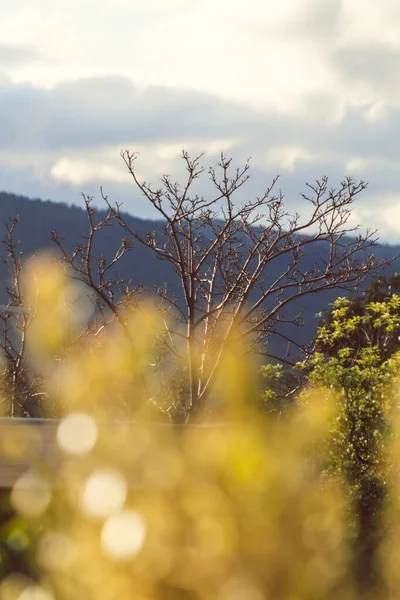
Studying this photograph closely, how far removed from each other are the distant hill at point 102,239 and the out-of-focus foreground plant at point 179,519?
7085 centimetres

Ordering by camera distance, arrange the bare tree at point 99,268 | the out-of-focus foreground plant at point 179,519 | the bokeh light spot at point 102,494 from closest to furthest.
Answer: the out-of-focus foreground plant at point 179,519 < the bokeh light spot at point 102,494 < the bare tree at point 99,268

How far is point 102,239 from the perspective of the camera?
312ft

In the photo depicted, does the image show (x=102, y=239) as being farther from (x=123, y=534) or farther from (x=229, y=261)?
(x=123, y=534)

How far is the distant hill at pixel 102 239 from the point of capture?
85.8 metres

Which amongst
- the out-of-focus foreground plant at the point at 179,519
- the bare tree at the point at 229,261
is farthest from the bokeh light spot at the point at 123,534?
the bare tree at the point at 229,261

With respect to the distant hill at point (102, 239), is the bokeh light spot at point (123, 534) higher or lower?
lower

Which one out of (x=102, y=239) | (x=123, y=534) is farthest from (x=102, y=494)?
(x=102, y=239)

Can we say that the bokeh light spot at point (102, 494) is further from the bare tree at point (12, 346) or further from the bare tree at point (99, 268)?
the bare tree at point (12, 346)

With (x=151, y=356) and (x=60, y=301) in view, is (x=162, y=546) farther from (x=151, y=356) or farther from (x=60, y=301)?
(x=60, y=301)

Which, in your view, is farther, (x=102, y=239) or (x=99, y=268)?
(x=102, y=239)

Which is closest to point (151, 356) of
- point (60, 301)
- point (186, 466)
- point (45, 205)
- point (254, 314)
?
point (254, 314)

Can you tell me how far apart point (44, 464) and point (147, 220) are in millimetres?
108444

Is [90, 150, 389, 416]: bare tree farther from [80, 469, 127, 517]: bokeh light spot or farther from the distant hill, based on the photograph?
the distant hill

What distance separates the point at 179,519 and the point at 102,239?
92.7 metres
